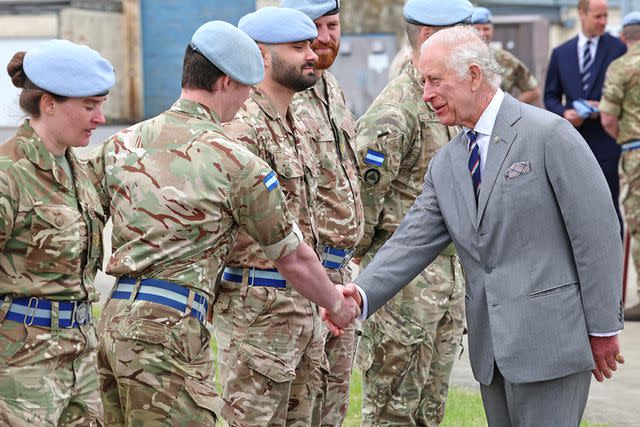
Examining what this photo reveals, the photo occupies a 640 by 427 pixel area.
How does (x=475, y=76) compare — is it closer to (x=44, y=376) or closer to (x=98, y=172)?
(x=98, y=172)

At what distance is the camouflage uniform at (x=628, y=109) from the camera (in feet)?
34.2

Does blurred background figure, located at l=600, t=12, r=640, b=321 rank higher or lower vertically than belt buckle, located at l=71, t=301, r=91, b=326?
lower

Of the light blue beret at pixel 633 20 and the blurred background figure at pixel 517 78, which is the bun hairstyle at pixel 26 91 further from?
the light blue beret at pixel 633 20

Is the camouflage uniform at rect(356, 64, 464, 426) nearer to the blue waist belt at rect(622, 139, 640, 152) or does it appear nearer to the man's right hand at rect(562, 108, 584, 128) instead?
the blue waist belt at rect(622, 139, 640, 152)

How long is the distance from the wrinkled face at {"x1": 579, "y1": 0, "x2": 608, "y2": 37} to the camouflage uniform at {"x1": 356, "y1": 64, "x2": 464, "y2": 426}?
499 centimetres

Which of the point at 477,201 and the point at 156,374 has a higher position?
the point at 477,201

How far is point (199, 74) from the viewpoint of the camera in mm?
5043

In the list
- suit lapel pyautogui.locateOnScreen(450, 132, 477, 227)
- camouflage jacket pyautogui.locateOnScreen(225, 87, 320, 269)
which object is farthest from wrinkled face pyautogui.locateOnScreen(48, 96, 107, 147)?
suit lapel pyautogui.locateOnScreen(450, 132, 477, 227)

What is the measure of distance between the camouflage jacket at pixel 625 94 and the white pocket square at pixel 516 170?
579 cm

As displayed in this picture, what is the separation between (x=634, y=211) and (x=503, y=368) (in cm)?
590

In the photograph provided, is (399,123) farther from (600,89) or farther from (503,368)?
(600,89)

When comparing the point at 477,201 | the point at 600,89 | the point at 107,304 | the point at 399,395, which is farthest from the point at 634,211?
the point at 107,304

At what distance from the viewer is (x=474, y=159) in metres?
5.17

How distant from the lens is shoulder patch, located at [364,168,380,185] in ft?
21.4
